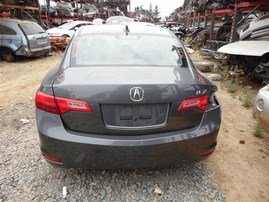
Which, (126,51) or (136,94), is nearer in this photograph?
(136,94)

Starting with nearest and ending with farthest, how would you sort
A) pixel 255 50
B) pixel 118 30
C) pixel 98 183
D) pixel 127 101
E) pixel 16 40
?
1. pixel 127 101
2. pixel 98 183
3. pixel 118 30
4. pixel 255 50
5. pixel 16 40

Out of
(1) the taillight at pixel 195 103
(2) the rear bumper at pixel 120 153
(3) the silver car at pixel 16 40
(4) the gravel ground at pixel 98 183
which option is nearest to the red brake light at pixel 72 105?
(2) the rear bumper at pixel 120 153

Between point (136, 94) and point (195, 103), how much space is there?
55 centimetres

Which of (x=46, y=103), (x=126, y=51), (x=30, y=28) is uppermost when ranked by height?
(x=126, y=51)

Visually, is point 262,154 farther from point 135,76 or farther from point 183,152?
point 135,76

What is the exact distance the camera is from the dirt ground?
2.55 m

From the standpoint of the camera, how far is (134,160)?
2.17 metres

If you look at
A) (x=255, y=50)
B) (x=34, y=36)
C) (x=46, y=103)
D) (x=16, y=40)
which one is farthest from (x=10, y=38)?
(x=46, y=103)

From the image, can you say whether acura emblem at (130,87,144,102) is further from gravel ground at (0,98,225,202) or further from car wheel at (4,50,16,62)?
car wheel at (4,50,16,62)

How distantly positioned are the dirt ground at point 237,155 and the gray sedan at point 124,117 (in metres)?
0.55

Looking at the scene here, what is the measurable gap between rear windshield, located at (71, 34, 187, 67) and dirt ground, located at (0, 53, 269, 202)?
4.29 feet

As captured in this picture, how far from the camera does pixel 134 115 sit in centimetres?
208

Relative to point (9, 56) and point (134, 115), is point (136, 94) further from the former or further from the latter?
point (9, 56)

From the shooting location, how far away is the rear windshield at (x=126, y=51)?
258cm
